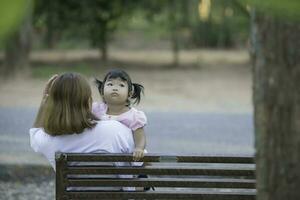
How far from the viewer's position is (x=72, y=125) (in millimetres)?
4121

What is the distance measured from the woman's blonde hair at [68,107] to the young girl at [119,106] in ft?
0.79

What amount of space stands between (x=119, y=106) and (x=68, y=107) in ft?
1.36

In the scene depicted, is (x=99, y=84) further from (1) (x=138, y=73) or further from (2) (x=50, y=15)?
(2) (x=50, y=15)

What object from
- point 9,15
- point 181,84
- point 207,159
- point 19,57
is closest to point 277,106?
point 9,15

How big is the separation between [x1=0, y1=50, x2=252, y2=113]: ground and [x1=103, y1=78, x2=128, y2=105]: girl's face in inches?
445

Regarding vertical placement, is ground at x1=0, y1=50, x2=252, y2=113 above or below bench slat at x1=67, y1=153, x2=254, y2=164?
below

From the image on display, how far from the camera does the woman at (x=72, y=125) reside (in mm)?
4133

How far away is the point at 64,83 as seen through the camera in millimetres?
4172

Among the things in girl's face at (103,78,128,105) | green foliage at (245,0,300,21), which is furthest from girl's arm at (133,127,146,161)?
green foliage at (245,0,300,21)

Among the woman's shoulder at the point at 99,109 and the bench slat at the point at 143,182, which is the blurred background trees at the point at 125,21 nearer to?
the woman's shoulder at the point at 99,109

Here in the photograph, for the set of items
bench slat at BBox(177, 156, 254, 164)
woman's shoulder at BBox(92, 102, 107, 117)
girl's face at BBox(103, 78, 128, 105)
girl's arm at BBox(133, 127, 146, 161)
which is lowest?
bench slat at BBox(177, 156, 254, 164)

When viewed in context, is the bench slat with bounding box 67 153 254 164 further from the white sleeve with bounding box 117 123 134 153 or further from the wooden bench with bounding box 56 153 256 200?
the white sleeve with bounding box 117 123 134 153

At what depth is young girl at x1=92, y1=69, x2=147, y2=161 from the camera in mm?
4309

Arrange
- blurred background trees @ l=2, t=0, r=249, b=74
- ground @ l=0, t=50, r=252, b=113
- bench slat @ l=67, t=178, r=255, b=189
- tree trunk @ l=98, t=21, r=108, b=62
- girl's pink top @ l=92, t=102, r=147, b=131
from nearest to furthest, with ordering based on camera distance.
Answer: bench slat @ l=67, t=178, r=255, b=189 < girl's pink top @ l=92, t=102, r=147, b=131 < ground @ l=0, t=50, r=252, b=113 < blurred background trees @ l=2, t=0, r=249, b=74 < tree trunk @ l=98, t=21, r=108, b=62
